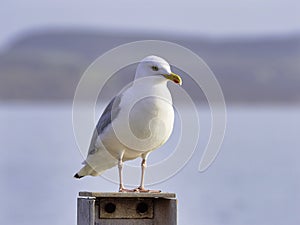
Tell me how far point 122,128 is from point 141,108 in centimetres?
38

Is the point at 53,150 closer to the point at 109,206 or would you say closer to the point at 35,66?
the point at 109,206

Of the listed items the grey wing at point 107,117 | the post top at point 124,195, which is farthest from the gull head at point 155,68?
the post top at point 124,195

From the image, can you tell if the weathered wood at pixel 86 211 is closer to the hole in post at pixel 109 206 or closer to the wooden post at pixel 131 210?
the wooden post at pixel 131 210

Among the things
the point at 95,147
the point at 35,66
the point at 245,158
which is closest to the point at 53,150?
the point at 245,158

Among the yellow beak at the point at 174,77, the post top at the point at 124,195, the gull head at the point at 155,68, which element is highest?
the gull head at the point at 155,68

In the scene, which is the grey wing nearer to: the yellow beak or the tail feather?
the tail feather

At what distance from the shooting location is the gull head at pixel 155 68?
1148 centimetres

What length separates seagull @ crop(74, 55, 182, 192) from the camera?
1139 centimetres

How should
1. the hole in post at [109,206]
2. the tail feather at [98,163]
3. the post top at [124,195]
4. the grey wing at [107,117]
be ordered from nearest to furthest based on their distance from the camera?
1. the post top at [124,195]
2. the hole in post at [109,206]
3. the grey wing at [107,117]
4. the tail feather at [98,163]

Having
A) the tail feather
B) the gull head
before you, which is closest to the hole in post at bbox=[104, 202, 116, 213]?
the tail feather

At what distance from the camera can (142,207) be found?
11336mm

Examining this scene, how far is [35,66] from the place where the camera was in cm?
14575

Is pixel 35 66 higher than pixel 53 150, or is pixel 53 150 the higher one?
pixel 35 66

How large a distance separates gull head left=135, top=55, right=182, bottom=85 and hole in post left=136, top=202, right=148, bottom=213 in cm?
126
